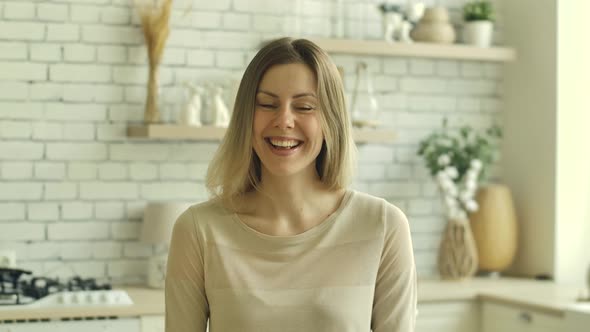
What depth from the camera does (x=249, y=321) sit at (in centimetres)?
187

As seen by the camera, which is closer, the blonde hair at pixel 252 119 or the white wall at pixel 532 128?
the blonde hair at pixel 252 119

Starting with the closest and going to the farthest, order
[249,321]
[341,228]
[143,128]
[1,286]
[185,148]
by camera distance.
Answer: [249,321], [341,228], [1,286], [143,128], [185,148]

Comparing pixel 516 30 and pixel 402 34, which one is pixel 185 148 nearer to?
pixel 402 34

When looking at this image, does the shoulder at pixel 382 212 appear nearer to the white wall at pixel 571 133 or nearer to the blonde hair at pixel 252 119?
the blonde hair at pixel 252 119

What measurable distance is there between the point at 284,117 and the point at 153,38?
2.38 meters

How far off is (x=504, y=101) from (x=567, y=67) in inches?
18.7

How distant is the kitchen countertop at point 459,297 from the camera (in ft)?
11.5

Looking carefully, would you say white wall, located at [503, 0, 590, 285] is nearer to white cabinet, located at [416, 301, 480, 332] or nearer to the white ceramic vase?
the white ceramic vase

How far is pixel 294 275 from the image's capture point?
192 cm

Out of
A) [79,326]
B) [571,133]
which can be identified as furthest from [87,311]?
[571,133]

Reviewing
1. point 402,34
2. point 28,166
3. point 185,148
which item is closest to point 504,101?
point 402,34

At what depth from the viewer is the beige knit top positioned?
1.89m

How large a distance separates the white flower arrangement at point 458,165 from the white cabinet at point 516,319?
1.90 ft

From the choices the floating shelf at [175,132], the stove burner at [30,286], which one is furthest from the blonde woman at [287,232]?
the floating shelf at [175,132]
